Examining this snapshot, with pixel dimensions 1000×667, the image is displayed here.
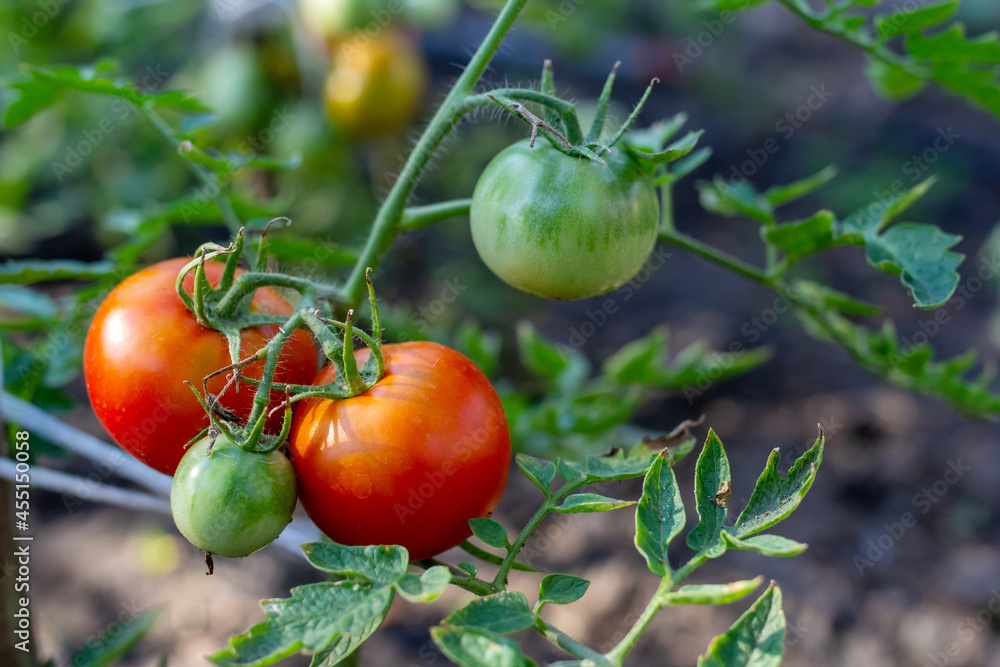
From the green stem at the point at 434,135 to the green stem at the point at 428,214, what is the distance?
0.01 meters

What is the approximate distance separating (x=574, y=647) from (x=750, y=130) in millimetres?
3270

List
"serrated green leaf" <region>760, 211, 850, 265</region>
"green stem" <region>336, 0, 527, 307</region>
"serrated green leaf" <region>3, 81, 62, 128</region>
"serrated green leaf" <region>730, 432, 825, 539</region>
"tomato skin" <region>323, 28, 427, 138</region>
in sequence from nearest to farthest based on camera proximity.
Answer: "serrated green leaf" <region>730, 432, 825, 539</region> < "green stem" <region>336, 0, 527, 307</region> < "serrated green leaf" <region>760, 211, 850, 265</region> < "serrated green leaf" <region>3, 81, 62, 128</region> < "tomato skin" <region>323, 28, 427, 138</region>

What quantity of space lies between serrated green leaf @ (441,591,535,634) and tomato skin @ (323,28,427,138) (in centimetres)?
162

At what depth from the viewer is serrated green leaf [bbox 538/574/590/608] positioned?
535 mm

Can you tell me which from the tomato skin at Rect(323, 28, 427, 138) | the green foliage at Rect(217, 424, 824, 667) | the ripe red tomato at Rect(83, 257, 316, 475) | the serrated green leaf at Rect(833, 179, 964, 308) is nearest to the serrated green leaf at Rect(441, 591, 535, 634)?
the green foliage at Rect(217, 424, 824, 667)

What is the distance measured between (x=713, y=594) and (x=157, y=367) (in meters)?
0.42

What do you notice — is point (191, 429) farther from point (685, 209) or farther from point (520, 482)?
point (685, 209)

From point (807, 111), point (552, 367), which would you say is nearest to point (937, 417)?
point (552, 367)

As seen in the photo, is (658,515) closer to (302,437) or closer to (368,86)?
(302,437)

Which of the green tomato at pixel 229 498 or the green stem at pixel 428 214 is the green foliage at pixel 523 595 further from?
the green stem at pixel 428 214

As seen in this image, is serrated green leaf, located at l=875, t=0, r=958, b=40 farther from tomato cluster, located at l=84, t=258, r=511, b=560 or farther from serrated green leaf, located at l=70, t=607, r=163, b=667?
serrated green leaf, located at l=70, t=607, r=163, b=667

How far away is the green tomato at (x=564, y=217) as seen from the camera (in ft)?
1.98

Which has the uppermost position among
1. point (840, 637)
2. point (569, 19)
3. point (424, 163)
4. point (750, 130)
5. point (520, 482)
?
point (424, 163)

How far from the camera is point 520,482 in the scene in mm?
2148
